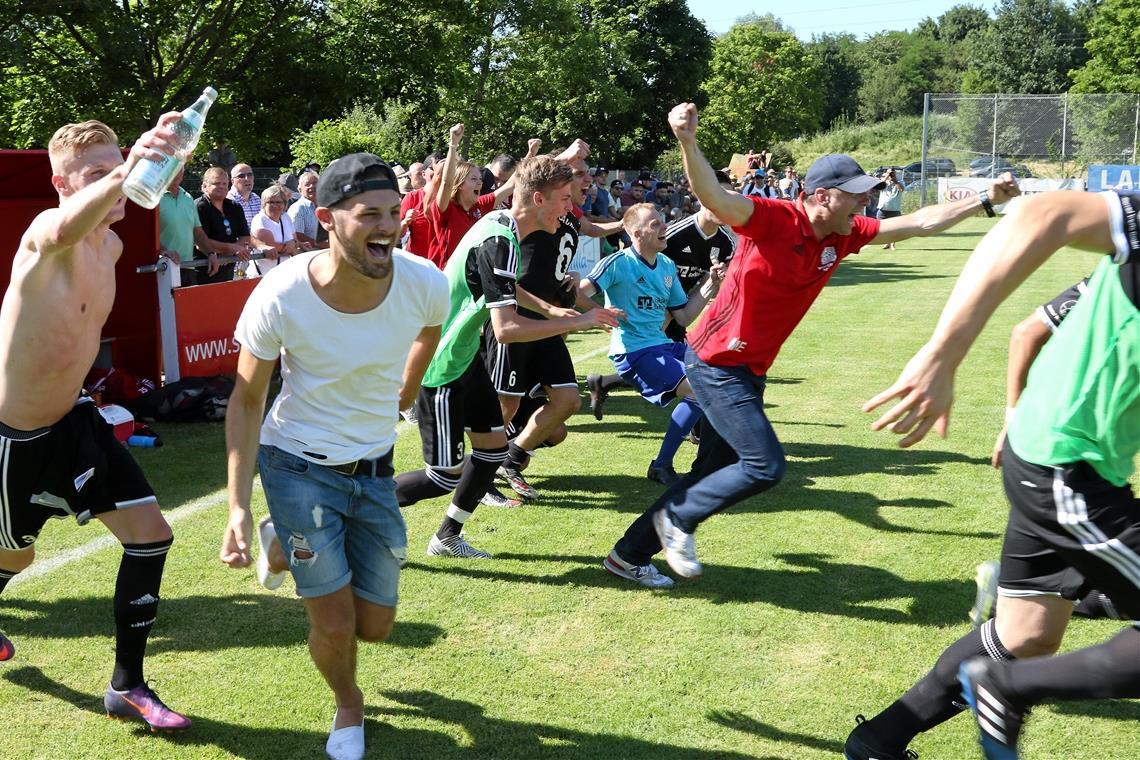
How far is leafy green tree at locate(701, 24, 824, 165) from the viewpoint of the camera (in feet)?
221

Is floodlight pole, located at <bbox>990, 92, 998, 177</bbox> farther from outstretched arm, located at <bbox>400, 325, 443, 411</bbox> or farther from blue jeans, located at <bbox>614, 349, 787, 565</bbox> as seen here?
outstretched arm, located at <bbox>400, 325, 443, 411</bbox>

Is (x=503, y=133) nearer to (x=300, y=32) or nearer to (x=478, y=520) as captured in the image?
(x=300, y=32)

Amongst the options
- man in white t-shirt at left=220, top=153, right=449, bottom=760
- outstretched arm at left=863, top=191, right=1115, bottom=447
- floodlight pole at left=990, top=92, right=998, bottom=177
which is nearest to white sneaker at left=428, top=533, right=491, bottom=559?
man in white t-shirt at left=220, top=153, right=449, bottom=760

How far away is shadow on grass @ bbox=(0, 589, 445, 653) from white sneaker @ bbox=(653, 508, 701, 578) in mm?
1120

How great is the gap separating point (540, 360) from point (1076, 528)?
463cm

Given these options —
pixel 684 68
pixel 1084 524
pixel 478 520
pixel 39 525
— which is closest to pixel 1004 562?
pixel 1084 524

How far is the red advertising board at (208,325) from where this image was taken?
10094 millimetres

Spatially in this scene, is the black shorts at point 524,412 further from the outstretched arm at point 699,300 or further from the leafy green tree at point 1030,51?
the leafy green tree at point 1030,51

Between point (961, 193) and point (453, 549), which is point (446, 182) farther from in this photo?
point (961, 193)

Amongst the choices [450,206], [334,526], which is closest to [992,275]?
[334,526]

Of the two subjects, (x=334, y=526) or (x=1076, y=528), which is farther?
(x=334, y=526)

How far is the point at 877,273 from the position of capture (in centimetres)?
2364

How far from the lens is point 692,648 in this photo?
4.83m

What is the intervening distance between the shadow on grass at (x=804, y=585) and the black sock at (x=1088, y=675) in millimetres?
2236
